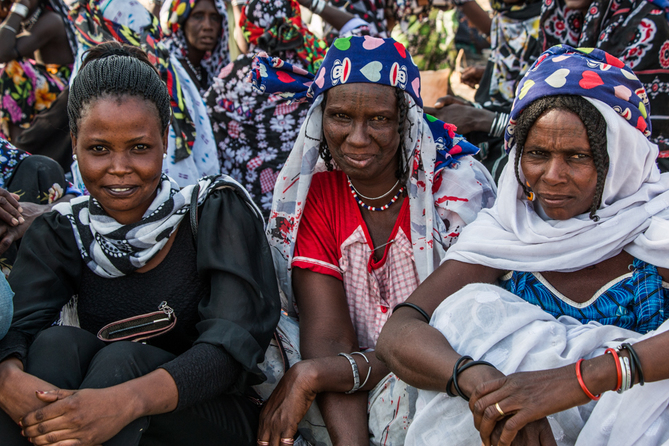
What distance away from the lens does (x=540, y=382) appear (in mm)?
1762

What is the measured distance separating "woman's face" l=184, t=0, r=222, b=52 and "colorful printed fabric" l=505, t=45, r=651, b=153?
4.15 metres

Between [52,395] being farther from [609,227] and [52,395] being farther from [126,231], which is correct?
[609,227]

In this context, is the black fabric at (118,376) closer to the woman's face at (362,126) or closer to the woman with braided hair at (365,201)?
the woman with braided hair at (365,201)

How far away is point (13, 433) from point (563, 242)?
1.94 m

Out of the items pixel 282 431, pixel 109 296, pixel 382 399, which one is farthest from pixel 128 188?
pixel 382 399

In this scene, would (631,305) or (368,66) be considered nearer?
(631,305)

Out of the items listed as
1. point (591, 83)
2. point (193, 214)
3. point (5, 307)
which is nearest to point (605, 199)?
point (591, 83)

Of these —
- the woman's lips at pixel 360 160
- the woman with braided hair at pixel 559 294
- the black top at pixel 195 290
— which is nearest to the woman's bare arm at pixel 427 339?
the woman with braided hair at pixel 559 294

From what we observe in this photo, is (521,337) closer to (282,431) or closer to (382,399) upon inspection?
(382,399)

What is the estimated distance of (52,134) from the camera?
5.23m

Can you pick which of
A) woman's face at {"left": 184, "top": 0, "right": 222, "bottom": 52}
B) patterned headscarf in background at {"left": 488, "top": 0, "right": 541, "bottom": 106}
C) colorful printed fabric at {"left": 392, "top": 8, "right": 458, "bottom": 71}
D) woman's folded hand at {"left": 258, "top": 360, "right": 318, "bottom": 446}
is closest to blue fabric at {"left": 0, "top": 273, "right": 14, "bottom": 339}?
woman's folded hand at {"left": 258, "top": 360, "right": 318, "bottom": 446}

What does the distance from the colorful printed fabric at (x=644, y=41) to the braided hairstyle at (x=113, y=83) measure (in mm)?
2525

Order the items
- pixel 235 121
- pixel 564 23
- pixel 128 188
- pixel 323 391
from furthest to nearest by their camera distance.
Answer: pixel 235 121, pixel 564 23, pixel 323 391, pixel 128 188

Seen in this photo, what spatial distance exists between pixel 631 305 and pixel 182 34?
4.96 meters
